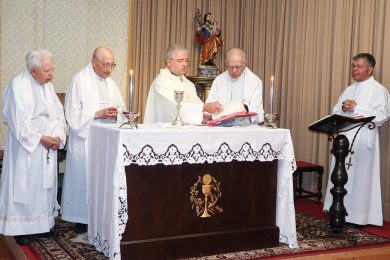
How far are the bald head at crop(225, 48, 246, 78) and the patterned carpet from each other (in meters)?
→ 1.79

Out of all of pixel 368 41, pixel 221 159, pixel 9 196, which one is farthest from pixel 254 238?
pixel 368 41

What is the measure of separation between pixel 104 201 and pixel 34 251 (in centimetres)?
87

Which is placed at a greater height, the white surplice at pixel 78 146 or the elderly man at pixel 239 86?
the elderly man at pixel 239 86

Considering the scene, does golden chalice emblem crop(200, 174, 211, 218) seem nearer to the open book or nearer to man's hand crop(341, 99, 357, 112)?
the open book

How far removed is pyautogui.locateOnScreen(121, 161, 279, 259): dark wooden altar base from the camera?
4.02 meters

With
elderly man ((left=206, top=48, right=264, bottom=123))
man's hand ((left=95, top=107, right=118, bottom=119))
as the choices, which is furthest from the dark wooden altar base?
man's hand ((left=95, top=107, right=118, bottom=119))

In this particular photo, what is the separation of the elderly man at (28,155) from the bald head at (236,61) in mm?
1799

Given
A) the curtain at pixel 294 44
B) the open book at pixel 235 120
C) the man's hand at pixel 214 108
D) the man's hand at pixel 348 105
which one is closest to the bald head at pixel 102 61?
the man's hand at pixel 214 108

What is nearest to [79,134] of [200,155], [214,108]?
[214,108]

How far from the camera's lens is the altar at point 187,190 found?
155 inches

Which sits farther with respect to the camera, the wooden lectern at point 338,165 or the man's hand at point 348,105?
the man's hand at point 348,105

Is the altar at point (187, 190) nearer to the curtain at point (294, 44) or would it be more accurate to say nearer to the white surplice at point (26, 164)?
the white surplice at point (26, 164)

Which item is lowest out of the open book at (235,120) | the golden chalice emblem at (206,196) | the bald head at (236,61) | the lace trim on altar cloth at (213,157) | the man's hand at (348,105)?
the golden chalice emblem at (206,196)

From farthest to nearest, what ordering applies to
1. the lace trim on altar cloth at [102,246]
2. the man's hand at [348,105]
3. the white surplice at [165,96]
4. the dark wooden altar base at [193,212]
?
the man's hand at [348,105] < the white surplice at [165,96] < the dark wooden altar base at [193,212] < the lace trim on altar cloth at [102,246]
